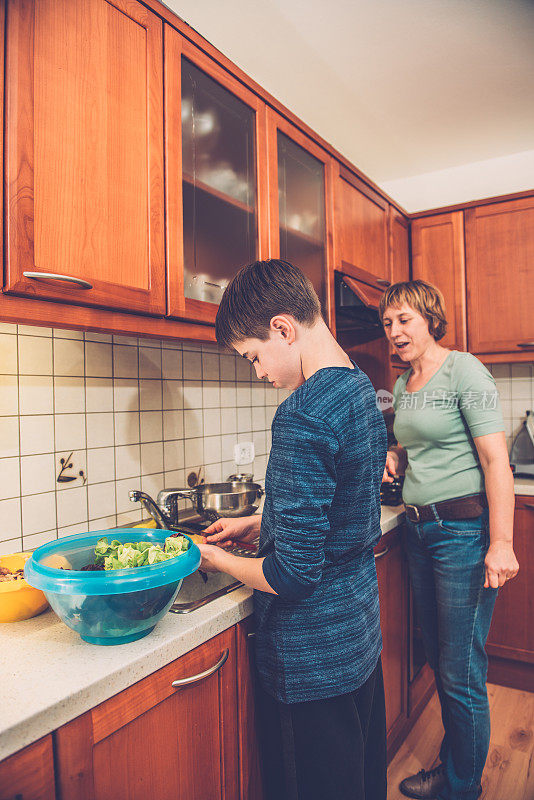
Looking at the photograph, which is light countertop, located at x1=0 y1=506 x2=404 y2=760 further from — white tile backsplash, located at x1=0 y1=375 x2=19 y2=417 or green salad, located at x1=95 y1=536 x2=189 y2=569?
white tile backsplash, located at x1=0 y1=375 x2=19 y2=417

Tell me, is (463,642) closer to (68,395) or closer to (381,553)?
(381,553)

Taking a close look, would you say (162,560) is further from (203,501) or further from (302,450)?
(203,501)

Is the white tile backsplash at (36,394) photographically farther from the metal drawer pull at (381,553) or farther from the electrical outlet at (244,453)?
the metal drawer pull at (381,553)

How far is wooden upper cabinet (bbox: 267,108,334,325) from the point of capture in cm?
156

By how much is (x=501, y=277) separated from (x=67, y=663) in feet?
8.17

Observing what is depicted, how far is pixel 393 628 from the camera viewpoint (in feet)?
5.49

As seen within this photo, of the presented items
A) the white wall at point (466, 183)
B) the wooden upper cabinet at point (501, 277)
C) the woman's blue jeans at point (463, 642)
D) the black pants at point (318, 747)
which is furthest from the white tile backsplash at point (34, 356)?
the white wall at point (466, 183)

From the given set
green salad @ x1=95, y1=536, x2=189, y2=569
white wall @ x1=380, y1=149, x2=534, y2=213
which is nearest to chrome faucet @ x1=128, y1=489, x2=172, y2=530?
green salad @ x1=95, y1=536, x2=189, y2=569

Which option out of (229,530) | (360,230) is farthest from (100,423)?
(360,230)

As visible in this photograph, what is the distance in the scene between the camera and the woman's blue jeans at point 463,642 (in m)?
1.44

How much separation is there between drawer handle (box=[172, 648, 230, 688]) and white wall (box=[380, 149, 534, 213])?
9.14ft

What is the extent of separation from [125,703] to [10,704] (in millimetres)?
180

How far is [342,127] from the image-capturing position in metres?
2.43

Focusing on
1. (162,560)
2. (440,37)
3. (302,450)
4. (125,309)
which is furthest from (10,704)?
(440,37)
